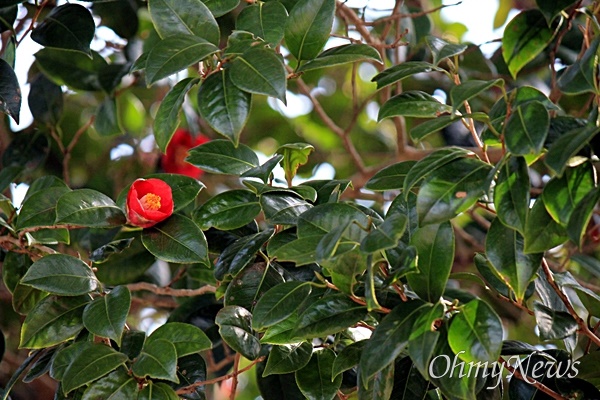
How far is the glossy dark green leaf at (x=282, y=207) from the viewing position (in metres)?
0.98

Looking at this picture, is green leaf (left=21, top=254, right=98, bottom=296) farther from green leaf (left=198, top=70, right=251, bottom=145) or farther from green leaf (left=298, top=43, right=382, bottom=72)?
green leaf (left=298, top=43, right=382, bottom=72)

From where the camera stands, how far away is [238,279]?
1.09 meters

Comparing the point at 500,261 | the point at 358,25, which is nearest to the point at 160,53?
the point at 500,261

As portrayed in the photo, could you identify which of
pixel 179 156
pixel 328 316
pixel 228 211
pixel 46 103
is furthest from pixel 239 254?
pixel 179 156

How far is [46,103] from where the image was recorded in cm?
176

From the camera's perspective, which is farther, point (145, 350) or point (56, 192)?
point (56, 192)

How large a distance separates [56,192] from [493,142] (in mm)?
624

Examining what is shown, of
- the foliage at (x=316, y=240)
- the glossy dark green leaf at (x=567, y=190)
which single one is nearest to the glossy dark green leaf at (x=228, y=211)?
the foliage at (x=316, y=240)

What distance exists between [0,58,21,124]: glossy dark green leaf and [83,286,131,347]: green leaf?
342mm

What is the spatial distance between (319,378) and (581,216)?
42 cm

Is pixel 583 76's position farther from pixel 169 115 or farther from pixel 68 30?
pixel 68 30

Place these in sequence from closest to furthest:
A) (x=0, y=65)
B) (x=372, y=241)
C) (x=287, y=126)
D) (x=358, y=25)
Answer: (x=372, y=241)
(x=0, y=65)
(x=358, y=25)
(x=287, y=126)

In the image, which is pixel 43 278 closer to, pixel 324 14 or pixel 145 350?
pixel 145 350

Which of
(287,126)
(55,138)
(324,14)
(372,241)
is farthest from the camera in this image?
(287,126)
